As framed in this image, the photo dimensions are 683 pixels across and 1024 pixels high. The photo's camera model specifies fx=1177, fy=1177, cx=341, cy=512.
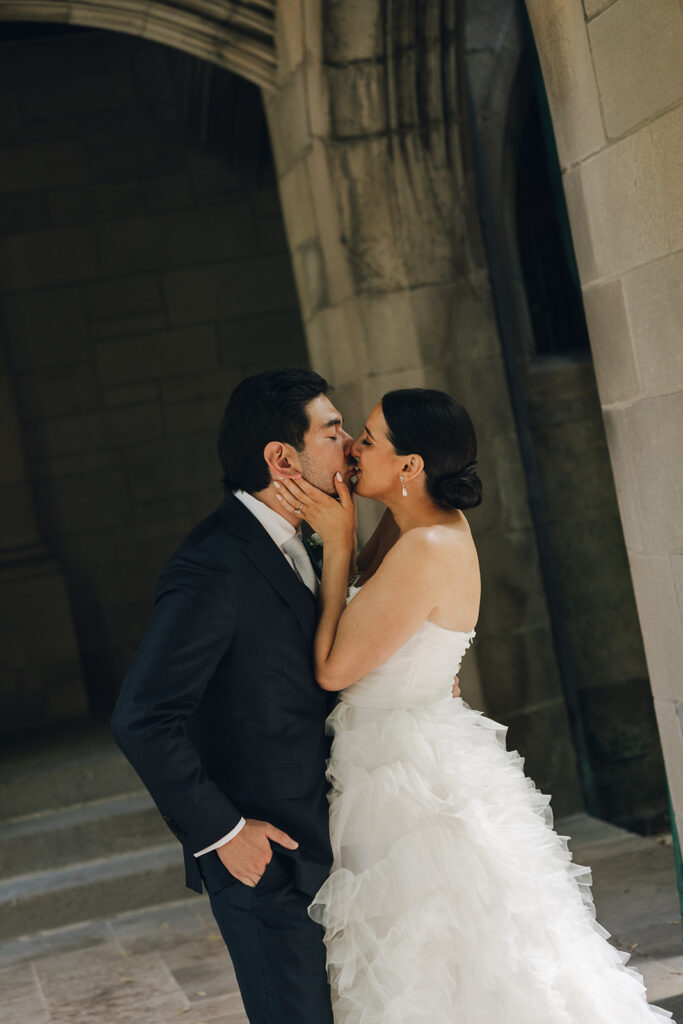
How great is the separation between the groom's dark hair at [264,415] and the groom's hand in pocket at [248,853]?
2.15 feet

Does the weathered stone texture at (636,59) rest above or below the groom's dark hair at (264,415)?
above

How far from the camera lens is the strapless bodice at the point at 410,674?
2305mm

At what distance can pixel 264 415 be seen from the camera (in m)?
2.23

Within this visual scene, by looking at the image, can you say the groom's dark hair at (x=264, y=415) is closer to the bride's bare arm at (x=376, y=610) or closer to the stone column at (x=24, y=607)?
the bride's bare arm at (x=376, y=610)

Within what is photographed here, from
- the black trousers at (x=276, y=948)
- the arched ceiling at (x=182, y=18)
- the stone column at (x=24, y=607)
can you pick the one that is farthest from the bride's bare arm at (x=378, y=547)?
the stone column at (x=24, y=607)

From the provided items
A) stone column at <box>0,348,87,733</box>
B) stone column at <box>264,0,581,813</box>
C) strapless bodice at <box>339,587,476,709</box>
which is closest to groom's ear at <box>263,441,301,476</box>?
strapless bodice at <box>339,587,476,709</box>

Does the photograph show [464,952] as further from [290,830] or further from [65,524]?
[65,524]

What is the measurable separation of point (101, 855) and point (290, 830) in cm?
331

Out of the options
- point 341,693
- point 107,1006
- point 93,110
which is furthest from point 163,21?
point 107,1006

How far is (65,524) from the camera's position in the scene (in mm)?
7344

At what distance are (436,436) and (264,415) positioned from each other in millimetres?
357

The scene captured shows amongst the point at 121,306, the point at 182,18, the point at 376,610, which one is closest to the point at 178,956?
the point at 376,610

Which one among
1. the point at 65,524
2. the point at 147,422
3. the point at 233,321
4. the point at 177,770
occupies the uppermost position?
the point at 233,321

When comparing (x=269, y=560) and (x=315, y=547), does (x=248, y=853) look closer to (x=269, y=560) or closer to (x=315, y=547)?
(x=269, y=560)
